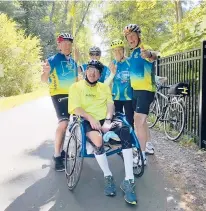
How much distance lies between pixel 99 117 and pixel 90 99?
0.86 ft

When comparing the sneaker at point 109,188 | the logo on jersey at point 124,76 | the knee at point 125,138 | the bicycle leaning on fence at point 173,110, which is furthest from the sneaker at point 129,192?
the bicycle leaning on fence at point 173,110

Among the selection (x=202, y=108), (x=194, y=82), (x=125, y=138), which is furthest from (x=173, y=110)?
(x=125, y=138)

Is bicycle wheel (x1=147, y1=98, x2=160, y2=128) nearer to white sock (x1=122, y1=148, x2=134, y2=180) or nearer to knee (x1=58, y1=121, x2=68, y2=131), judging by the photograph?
knee (x1=58, y1=121, x2=68, y2=131)

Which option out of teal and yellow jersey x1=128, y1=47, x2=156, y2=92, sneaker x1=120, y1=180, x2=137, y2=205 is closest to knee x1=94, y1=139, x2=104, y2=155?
sneaker x1=120, y1=180, x2=137, y2=205

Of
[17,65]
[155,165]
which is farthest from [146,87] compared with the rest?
[17,65]

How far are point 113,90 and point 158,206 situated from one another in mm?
2086

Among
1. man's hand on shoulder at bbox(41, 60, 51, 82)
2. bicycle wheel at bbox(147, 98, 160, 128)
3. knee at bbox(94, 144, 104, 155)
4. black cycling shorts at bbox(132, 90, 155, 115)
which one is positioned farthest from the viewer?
bicycle wheel at bbox(147, 98, 160, 128)

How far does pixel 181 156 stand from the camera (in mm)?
5082

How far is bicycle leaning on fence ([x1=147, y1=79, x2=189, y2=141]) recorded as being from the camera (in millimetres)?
5836

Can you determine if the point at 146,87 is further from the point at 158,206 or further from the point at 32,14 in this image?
the point at 32,14

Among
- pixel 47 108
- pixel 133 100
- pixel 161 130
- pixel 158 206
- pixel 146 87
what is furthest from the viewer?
pixel 47 108

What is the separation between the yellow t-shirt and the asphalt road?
0.93m

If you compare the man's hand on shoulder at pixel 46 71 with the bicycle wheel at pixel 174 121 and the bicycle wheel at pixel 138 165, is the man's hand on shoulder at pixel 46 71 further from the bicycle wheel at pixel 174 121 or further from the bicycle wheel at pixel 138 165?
the bicycle wheel at pixel 174 121

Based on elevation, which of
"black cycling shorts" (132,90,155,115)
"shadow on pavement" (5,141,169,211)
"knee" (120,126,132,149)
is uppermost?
"black cycling shorts" (132,90,155,115)
